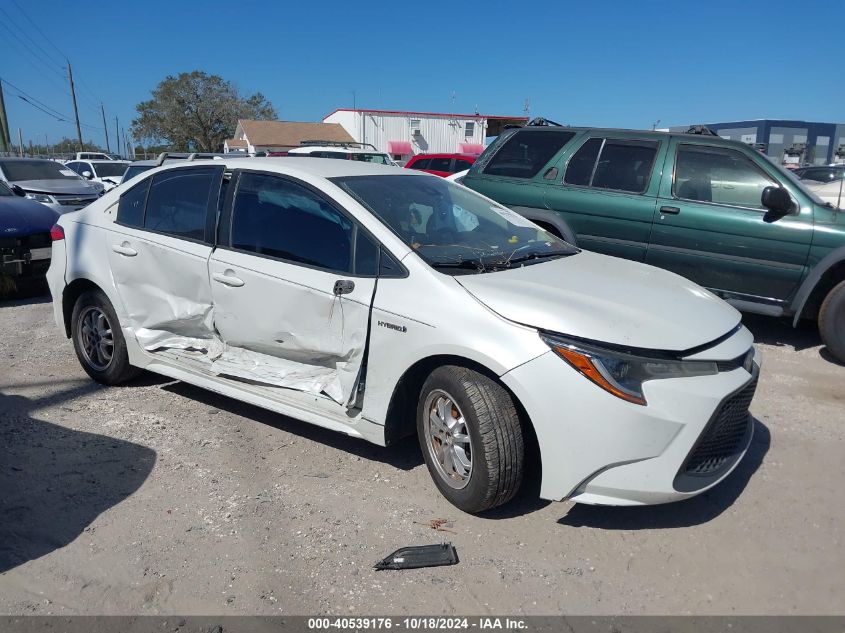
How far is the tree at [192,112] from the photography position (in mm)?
61125

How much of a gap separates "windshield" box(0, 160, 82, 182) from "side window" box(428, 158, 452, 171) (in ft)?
28.6

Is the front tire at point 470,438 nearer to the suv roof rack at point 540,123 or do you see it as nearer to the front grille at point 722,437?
the front grille at point 722,437

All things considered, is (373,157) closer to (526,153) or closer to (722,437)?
(526,153)

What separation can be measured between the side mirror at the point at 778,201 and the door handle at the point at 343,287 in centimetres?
404

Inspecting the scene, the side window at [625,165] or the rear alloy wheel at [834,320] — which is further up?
the side window at [625,165]

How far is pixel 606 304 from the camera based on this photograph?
10.9ft

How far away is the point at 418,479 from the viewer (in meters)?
3.85

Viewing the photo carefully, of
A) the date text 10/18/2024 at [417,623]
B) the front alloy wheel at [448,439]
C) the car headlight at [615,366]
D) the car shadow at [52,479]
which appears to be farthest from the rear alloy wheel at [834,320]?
the car shadow at [52,479]

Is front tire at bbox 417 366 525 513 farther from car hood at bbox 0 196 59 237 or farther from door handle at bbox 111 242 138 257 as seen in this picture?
car hood at bbox 0 196 59 237

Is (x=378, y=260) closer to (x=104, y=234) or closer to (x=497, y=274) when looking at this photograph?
(x=497, y=274)

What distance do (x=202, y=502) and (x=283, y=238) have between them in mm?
1547

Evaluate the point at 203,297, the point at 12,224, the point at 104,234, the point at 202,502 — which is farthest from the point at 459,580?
the point at 12,224

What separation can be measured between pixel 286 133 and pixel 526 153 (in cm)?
4323

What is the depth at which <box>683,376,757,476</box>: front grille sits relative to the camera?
308cm
